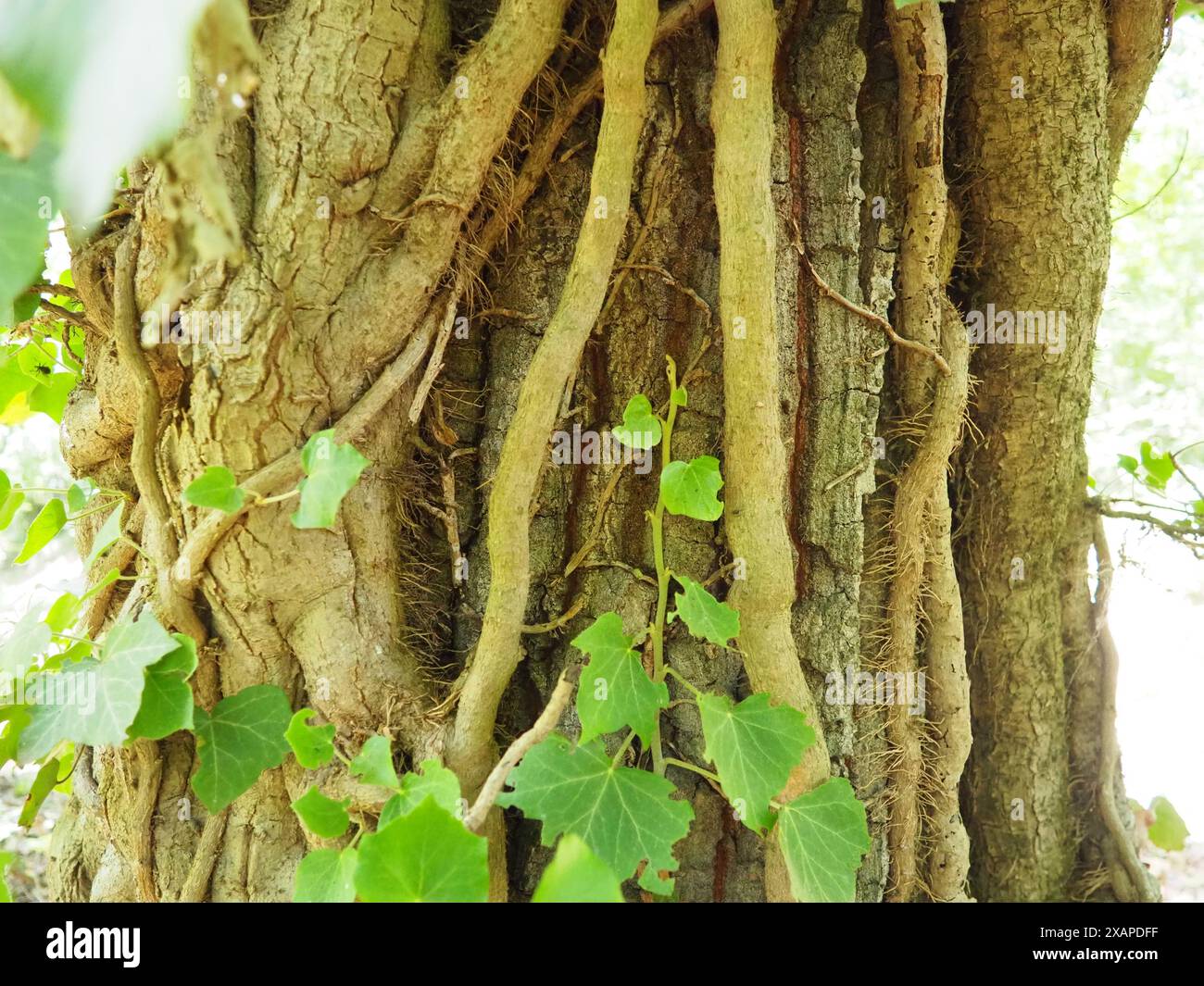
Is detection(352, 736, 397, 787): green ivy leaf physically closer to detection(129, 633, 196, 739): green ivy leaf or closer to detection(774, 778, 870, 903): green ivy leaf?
detection(129, 633, 196, 739): green ivy leaf

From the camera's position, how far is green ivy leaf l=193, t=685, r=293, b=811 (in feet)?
2.97

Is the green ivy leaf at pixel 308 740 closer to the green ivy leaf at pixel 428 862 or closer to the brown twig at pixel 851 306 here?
the green ivy leaf at pixel 428 862

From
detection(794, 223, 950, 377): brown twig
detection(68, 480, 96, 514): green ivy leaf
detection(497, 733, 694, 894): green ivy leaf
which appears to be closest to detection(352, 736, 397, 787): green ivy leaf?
detection(497, 733, 694, 894): green ivy leaf

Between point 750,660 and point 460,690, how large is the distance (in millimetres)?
334

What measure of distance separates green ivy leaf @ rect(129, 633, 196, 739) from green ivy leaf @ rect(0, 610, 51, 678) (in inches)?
6.2

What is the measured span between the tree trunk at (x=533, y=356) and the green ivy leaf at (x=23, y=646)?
0.44 ft

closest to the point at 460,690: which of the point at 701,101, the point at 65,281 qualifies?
the point at 701,101

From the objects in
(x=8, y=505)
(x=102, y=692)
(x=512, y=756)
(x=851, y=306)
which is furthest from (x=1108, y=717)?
(x=8, y=505)

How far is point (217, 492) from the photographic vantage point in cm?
83

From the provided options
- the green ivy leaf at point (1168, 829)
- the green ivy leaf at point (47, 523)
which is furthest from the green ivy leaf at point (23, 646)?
the green ivy leaf at point (1168, 829)

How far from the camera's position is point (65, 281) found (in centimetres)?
125

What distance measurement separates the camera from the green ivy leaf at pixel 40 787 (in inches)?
42.5

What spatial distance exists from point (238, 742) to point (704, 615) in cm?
53

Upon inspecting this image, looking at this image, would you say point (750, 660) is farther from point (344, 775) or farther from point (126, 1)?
point (126, 1)
